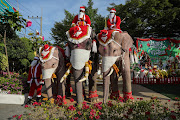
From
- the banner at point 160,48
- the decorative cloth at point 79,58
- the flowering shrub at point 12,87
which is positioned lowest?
the flowering shrub at point 12,87

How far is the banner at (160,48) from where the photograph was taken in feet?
41.6

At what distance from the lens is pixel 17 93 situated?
507cm

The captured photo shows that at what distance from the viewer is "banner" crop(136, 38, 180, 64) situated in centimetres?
1268

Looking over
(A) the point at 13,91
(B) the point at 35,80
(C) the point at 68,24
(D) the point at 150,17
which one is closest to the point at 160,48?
(D) the point at 150,17

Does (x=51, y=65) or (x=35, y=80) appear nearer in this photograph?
(x=51, y=65)

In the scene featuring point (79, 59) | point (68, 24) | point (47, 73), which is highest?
point (68, 24)

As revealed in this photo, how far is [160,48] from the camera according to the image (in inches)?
504

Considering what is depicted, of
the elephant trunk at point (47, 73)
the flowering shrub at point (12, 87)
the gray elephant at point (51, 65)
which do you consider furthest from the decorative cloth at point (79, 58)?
the flowering shrub at point (12, 87)

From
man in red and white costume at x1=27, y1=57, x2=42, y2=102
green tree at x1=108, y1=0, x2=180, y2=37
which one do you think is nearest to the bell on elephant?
man in red and white costume at x1=27, y1=57, x2=42, y2=102

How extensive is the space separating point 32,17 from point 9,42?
1438cm

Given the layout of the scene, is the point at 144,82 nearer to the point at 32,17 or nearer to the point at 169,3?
the point at 169,3

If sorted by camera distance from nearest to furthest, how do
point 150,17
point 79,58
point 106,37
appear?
1. point 79,58
2. point 106,37
3. point 150,17

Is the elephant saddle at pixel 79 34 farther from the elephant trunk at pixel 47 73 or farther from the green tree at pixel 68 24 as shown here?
the green tree at pixel 68 24

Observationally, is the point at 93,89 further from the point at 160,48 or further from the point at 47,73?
the point at 160,48
